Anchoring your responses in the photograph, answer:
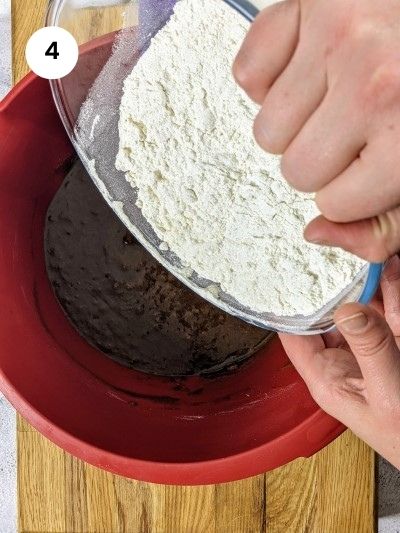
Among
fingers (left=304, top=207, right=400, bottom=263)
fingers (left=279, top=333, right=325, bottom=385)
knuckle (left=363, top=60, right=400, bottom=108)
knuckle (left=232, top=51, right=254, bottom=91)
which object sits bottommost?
fingers (left=279, top=333, right=325, bottom=385)

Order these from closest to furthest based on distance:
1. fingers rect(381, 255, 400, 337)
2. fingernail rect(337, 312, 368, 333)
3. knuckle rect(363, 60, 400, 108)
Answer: knuckle rect(363, 60, 400, 108), fingernail rect(337, 312, 368, 333), fingers rect(381, 255, 400, 337)

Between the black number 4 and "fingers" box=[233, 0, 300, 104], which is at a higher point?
"fingers" box=[233, 0, 300, 104]

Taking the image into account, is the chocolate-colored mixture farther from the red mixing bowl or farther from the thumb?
the thumb

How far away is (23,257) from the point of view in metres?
0.69

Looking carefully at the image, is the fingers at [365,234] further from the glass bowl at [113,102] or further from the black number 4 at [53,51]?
the black number 4 at [53,51]

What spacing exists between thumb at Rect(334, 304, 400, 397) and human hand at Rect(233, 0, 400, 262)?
0.41 feet

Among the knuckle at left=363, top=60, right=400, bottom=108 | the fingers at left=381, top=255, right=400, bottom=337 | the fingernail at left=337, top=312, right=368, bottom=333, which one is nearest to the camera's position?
the knuckle at left=363, top=60, right=400, bottom=108

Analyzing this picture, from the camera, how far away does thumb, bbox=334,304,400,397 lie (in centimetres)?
48

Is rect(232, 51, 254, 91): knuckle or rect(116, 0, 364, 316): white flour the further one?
rect(116, 0, 364, 316): white flour

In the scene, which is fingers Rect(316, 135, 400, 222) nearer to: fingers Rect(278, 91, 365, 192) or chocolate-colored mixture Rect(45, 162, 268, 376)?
fingers Rect(278, 91, 365, 192)

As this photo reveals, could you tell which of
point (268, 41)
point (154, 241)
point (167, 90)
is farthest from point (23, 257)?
point (268, 41)

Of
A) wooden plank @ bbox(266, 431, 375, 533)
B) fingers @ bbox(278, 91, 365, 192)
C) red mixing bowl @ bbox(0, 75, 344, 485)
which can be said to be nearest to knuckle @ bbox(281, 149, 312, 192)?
fingers @ bbox(278, 91, 365, 192)

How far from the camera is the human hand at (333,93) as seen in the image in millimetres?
341

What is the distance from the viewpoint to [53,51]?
0.58 m
